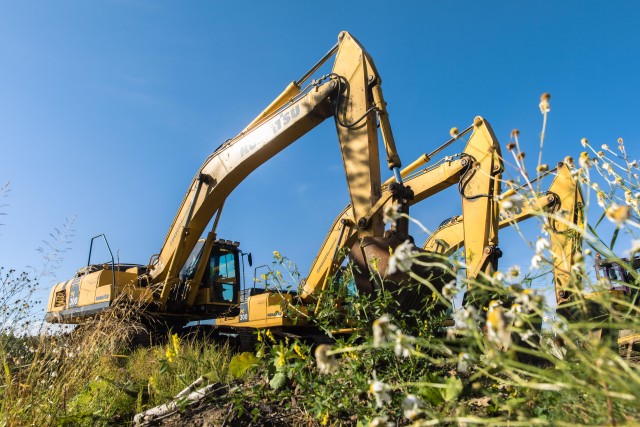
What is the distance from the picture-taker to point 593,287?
1.46 m

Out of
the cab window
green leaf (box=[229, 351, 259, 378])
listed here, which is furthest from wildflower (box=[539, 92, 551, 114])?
the cab window

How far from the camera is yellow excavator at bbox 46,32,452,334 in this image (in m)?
5.47

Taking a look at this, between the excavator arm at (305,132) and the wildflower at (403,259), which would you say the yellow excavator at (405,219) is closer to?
the excavator arm at (305,132)

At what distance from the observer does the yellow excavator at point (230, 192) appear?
547cm

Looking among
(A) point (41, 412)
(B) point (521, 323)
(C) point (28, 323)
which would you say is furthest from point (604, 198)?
(C) point (28, 323)

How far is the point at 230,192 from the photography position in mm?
8500

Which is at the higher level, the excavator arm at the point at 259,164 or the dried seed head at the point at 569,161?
the excavator arm at the point at 259,164

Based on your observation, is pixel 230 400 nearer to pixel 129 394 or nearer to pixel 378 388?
pixel 129 394

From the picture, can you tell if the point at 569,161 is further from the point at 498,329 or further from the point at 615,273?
the point at 615,273

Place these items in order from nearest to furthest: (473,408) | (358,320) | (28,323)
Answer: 1. (473,408)
2. (358,320)
3. (28,323)

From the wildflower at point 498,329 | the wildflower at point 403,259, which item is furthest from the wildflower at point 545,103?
the wildflower at point 498,329

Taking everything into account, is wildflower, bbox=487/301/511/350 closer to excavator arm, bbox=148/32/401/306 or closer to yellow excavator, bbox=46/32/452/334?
yellow excavator, bbox=46/32/452/334

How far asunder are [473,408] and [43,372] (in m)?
2.72

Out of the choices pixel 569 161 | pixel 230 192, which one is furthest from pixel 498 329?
pixel 230 192
